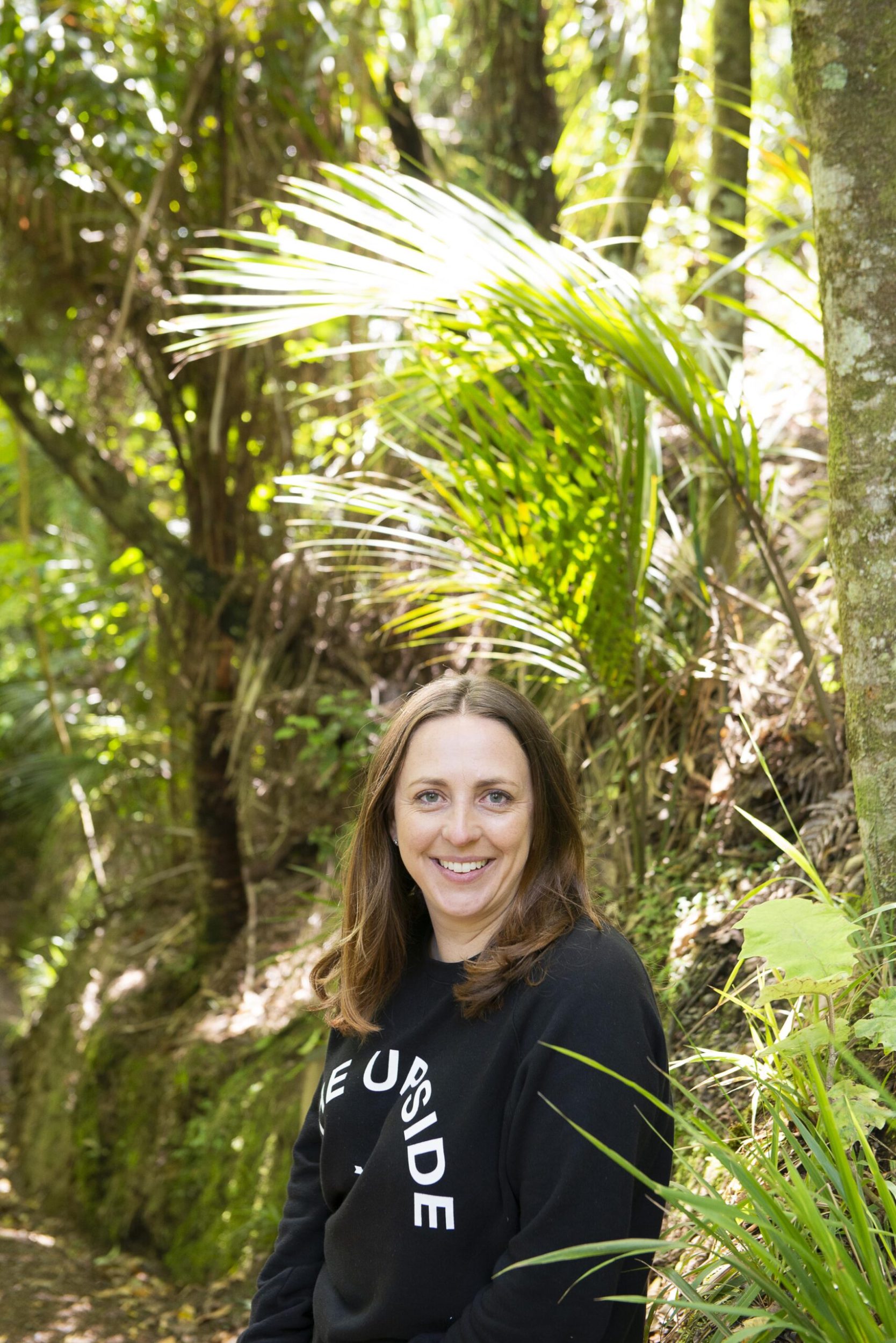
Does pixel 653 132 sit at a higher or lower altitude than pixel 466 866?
higher

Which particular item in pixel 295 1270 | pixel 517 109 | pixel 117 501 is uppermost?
pixel 517 109

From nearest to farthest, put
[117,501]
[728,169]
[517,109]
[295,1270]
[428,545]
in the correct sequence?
1. [295,1270]
2. [428,545]
3. [728,169]
4. [117,501]
5. [517,109]

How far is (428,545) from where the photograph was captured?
3699 mm

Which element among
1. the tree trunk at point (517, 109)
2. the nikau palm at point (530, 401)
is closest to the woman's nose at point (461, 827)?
the nikau palm at point (530, 401)

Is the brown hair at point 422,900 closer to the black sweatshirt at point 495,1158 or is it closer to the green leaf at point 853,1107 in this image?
the black sweatshirt at point 495,1158

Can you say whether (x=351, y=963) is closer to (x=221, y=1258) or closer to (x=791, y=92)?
(x=221, y=1258)

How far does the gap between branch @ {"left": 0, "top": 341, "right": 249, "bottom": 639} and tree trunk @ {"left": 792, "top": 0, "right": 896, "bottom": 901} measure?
3.09 m

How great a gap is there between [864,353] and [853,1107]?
120cm

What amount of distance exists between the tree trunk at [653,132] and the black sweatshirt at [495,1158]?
9.87ft

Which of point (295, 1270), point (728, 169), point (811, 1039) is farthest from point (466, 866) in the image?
point (728, 169)

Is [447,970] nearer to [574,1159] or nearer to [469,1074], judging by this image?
[469,1074]

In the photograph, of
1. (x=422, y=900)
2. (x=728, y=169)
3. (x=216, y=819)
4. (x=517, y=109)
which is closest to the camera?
(x=422, y=900)

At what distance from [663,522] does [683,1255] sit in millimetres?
2751

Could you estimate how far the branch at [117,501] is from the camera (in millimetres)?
4641
